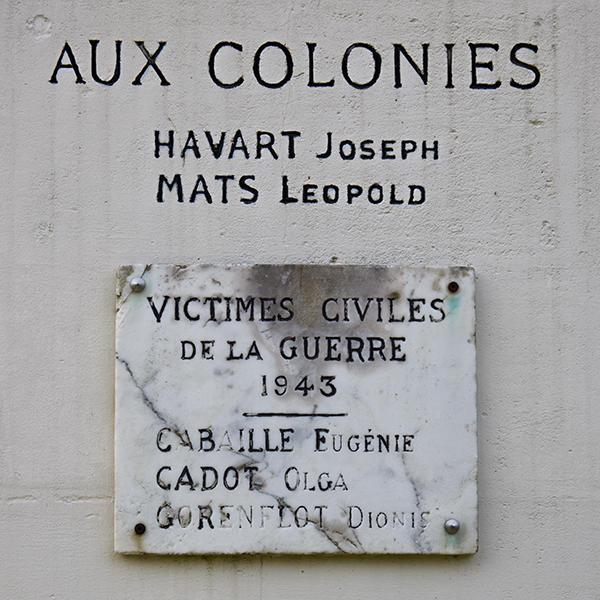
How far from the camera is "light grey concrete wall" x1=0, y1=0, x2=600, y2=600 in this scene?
2.42 meters

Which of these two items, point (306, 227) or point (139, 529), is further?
point (306, 227)

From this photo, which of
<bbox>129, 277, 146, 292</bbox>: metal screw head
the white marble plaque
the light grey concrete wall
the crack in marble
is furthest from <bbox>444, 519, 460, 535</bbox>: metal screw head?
<bbox>129, 277, 146, 292</bbox>: metal screw head

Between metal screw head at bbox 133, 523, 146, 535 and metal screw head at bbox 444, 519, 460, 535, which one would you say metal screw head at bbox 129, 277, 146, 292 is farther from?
metal screw head at bbox 444, 519, 460, 535

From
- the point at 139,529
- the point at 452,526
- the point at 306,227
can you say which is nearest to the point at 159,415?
the point at 139,529

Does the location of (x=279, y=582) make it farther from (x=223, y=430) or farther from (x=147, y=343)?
(x=147, y=343)

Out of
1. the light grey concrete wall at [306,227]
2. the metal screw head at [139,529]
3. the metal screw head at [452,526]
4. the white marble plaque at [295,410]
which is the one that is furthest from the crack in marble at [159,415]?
the metal screw head at [452,526]

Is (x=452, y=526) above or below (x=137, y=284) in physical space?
below

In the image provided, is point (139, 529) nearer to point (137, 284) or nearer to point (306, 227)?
point (137, 284)

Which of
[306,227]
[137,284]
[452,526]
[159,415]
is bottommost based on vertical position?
[452,526]

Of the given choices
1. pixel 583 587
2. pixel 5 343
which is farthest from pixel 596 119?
pixel 5 343

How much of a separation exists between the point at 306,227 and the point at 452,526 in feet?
3.46

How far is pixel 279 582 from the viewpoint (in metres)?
Result: 2.41

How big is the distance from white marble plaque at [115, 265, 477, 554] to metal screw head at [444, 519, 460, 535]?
12 mm

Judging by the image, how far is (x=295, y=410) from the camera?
2.41 meters
